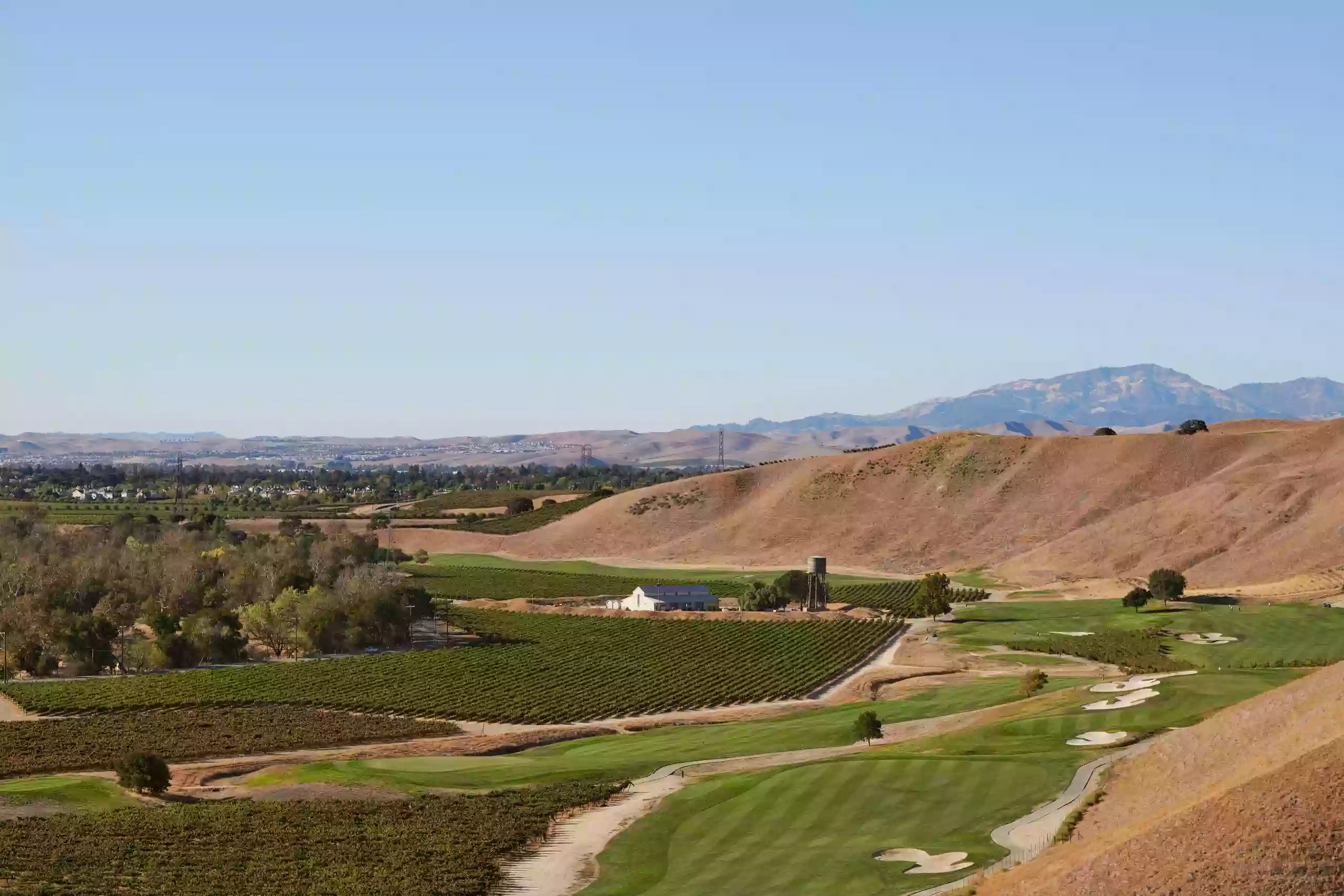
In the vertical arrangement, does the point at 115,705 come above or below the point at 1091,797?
below

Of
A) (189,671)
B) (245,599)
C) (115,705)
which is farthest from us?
(245,599)

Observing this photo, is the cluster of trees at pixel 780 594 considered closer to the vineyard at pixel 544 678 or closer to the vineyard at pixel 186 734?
the vineyard at pixel 544 678

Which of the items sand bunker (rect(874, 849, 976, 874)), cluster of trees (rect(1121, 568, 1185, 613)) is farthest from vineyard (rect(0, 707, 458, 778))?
cluster of trees (rect(1121, 568, 1185, 613))

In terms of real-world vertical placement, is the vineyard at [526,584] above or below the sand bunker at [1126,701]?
below

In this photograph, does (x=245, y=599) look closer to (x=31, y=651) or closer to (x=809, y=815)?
(x=31, y=651)

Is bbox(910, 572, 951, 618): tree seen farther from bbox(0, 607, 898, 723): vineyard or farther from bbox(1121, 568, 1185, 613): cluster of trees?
bbox(1121, 568, 1185, 613): cluster of trees

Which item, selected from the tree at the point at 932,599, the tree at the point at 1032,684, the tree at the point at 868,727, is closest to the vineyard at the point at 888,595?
the tree at the point at 932,599

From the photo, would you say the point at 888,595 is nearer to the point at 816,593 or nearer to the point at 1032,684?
the point at 816,593

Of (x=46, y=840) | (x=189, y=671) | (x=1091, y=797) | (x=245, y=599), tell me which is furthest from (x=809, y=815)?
(x=245, y=599)
